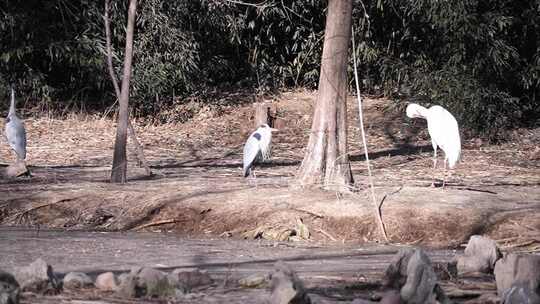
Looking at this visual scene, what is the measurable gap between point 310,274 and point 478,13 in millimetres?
13659

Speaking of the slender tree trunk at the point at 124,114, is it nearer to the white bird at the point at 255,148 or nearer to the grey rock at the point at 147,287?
the white bird at the point at 255,148

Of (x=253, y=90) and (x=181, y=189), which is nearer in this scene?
(x=181, y=189)

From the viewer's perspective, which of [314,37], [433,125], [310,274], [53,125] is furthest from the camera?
[314,37]

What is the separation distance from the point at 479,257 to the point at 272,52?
56.8 ft

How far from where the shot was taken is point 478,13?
20.8m

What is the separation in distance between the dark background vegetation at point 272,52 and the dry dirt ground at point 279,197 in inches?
69.3

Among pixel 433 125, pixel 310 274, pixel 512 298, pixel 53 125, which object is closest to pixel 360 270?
pixel 310 274

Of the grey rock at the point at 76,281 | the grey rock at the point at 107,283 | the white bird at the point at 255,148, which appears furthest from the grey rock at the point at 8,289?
the white bird at the point at 255,148

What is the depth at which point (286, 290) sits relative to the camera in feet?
21.1

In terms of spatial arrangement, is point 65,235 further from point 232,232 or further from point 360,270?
point 360,270

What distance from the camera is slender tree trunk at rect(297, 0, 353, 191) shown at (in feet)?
41.7

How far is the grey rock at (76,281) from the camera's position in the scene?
23.7ft

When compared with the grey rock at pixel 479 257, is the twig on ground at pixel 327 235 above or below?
below

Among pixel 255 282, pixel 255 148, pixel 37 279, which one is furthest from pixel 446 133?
pixel 37 279
